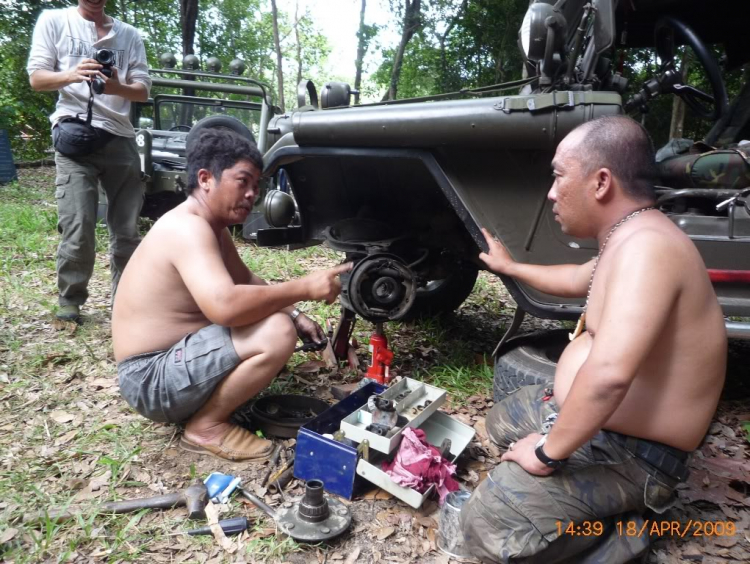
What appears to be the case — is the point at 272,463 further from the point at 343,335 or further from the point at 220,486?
the point at 343,335

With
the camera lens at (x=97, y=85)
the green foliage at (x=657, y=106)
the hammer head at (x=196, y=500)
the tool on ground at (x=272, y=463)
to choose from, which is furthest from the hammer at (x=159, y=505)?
the green foliage at (x=657, y=106)

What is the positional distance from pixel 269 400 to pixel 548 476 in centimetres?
146

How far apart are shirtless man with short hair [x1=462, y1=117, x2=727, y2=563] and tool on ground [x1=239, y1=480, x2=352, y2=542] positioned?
45 cm

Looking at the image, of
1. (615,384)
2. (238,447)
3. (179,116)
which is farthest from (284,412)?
(179,116)

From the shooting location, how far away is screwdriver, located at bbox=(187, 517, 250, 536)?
1826mm

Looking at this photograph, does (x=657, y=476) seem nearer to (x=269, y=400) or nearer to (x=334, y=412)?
(x=334, y=412)

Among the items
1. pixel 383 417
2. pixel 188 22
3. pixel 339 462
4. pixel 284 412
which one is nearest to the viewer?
pixel 339 462

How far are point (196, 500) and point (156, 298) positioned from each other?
0.82 meters

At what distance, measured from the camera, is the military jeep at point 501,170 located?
7.22 feet

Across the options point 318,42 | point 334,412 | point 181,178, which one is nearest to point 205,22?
point 318,42

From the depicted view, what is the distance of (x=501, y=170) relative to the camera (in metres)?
2.35

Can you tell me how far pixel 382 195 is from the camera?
10.3 ft

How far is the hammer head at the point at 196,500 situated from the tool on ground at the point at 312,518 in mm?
231

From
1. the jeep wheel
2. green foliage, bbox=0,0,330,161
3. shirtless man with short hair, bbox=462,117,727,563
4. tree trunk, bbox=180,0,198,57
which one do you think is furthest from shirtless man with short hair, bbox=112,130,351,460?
green foliage, bbox=0,0,330,161
